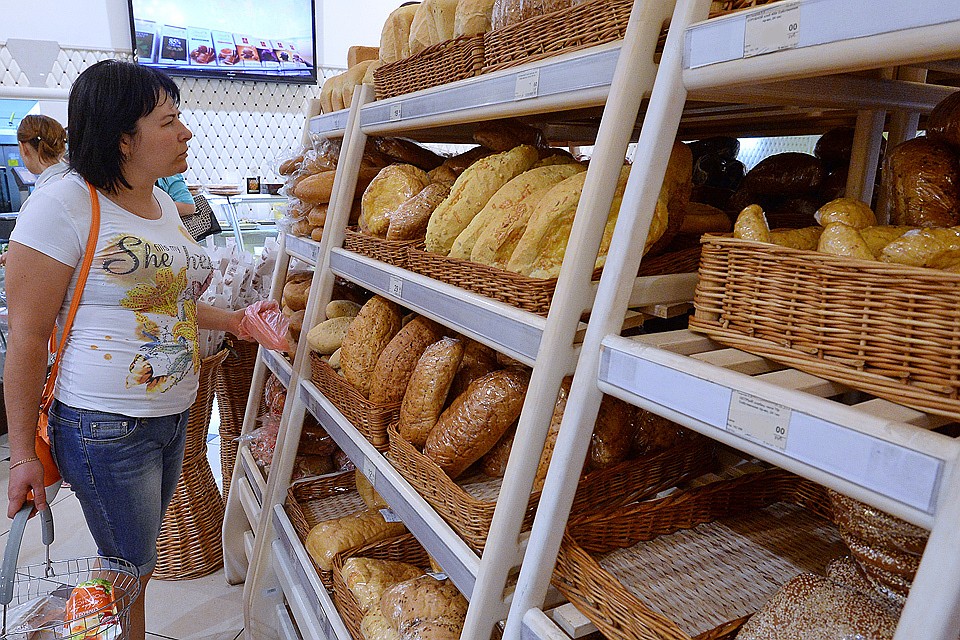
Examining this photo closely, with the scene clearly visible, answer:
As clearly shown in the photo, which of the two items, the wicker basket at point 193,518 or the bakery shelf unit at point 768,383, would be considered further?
the wicker basket at point 193,518

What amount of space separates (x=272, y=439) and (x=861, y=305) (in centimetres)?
202

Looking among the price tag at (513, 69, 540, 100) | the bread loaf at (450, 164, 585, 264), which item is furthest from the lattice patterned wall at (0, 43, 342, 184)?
the price tag at (513, 69, 540, 100)

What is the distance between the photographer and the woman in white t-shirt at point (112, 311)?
4.83ft

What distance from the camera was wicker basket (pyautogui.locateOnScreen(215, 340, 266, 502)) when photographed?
2.82 metres

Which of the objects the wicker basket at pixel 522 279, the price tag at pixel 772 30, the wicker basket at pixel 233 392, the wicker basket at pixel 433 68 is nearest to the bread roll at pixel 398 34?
the wicker basket at pixel 433 68

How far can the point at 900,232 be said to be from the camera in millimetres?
842

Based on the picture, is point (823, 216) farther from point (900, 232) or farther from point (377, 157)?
point (377, 157)

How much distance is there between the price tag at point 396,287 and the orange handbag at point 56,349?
0.66 metres


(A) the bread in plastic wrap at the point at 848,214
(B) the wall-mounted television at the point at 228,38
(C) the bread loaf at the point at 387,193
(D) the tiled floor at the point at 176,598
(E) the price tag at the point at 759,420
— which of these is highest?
(B) the wall-mounted television at the point at 228,38

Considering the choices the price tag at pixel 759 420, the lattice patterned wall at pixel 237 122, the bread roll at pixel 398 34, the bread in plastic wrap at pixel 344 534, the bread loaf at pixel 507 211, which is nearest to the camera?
the price tag at pixel 759 420

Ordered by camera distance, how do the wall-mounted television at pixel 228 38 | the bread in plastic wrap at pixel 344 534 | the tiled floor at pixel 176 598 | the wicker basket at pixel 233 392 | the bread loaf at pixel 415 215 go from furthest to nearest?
the wall-mounted television at pixel 228 38, the wicker basket at pixel 233 392, the tiled floor at pixel 176 598, the bread in plastic wrap at pixel 344 534, the bread loaf at pixel 415 215

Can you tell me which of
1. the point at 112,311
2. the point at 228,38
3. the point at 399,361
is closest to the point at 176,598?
the point at 112,311

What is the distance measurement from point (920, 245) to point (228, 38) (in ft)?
21.0

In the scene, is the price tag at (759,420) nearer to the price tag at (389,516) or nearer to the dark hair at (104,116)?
the price tag at (389,516)
